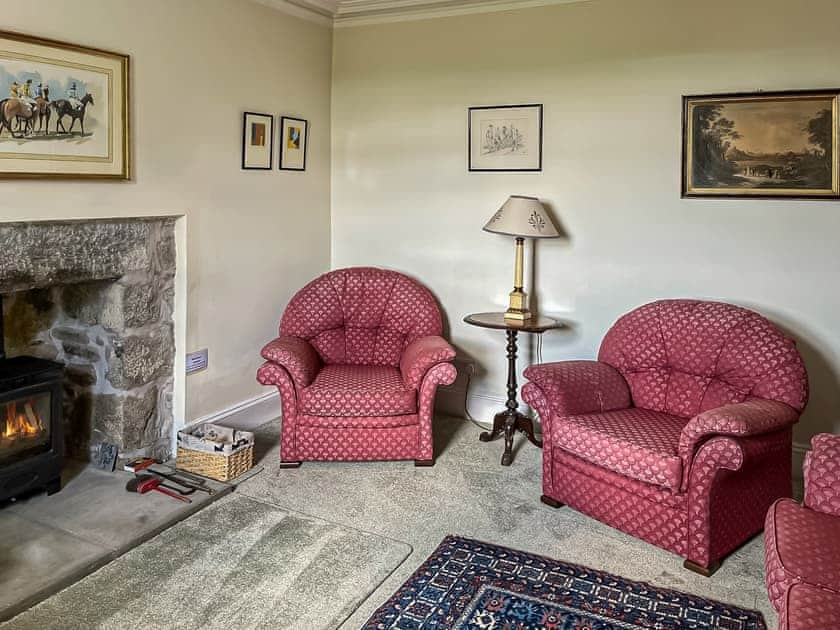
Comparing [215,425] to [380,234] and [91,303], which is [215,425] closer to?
[91,303]

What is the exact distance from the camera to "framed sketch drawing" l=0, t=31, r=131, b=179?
9.75ft

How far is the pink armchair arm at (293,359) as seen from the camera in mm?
3859

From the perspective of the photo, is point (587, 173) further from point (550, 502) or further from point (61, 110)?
point (61, 110)

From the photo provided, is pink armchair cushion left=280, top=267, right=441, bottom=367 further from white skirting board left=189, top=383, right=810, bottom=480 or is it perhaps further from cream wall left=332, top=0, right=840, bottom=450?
white skirting board left=189, top=383, right=810, bottom=480

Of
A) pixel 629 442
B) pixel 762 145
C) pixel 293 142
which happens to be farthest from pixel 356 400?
pixel 762 145

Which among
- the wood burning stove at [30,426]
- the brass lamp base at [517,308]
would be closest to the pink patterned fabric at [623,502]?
the brass lamp base at [517,308]

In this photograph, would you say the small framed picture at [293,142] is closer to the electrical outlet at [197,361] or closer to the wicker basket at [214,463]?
the electrical outlet at [197,361]

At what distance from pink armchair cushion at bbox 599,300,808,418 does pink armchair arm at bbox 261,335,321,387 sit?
156 centimetres

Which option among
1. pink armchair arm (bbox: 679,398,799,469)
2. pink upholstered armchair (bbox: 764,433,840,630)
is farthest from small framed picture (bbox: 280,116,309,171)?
pink upholstered armchair (bbox: 764,433,840,630)

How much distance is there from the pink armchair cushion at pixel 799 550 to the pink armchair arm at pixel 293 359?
2329 millimetres

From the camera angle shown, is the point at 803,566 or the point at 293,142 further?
the point at 293,142

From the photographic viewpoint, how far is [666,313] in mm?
3709

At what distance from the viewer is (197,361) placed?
4.09m

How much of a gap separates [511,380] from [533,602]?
1776 millimetres
